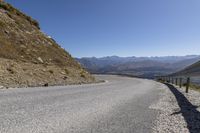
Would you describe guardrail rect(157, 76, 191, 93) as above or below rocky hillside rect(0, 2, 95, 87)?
below

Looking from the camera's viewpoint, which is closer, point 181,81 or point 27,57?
point 27,57

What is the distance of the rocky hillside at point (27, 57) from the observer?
2045cm

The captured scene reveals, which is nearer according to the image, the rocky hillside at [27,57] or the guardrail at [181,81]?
the rocky hillside at [27,57]

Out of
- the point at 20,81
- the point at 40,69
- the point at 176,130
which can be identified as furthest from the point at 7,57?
the point at 176,130

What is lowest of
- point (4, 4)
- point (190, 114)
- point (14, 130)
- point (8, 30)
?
point (190, 114)

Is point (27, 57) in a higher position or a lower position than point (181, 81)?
higher

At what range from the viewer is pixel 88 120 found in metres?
7.51

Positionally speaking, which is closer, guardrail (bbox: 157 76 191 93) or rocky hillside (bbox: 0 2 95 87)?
rocky hillside (bbox: 0 2 95 87)

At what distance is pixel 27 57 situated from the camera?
26.6 m

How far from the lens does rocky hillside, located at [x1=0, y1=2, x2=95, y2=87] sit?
67.1ft

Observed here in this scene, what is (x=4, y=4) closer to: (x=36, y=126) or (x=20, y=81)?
(x=20, y=81)

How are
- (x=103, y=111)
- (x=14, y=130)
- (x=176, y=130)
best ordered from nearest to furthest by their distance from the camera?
(x=14, y=130) → (x=176, y=130) → (x=103, y=111)

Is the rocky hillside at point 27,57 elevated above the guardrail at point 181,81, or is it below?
above

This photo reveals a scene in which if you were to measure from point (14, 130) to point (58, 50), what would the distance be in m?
30.7
